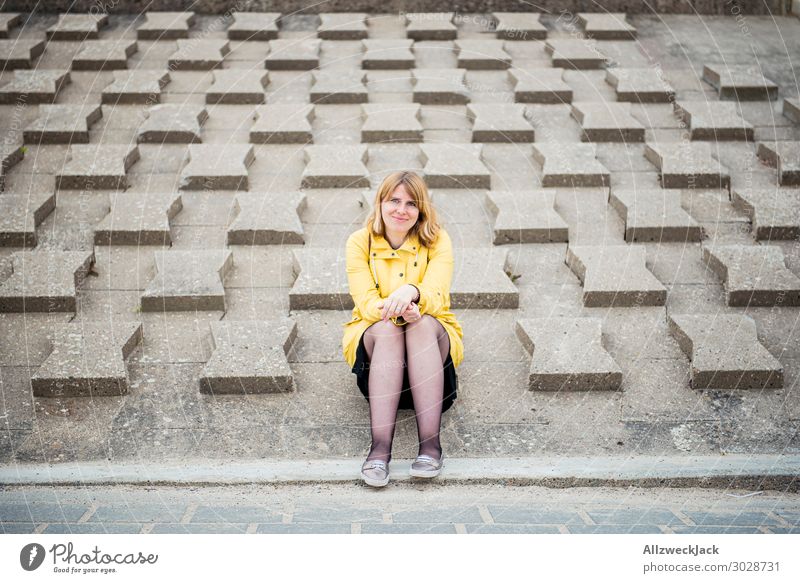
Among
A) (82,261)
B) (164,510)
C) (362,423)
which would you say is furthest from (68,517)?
(82,261)

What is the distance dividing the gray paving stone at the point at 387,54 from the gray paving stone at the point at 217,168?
1.75 m

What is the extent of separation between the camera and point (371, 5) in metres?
8.58

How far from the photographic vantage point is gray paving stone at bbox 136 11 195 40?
25.7 ft

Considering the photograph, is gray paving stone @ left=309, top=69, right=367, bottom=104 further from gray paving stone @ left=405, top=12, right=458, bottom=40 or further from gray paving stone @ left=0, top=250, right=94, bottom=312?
gray paving stone @ left=0, top=250, right=94, bottom=312

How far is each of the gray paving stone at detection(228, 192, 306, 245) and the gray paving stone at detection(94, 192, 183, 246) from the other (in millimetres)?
401

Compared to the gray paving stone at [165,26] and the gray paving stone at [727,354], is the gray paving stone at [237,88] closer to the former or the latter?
the gray paving stone at [165,26]

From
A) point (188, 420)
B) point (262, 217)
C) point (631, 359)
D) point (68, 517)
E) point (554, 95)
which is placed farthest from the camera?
point (554, 95)

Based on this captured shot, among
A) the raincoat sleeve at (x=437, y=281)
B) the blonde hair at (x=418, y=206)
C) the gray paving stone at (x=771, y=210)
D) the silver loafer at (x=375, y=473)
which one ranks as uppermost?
the blonde hair at (x=418, y=206)

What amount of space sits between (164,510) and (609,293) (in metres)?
2.64

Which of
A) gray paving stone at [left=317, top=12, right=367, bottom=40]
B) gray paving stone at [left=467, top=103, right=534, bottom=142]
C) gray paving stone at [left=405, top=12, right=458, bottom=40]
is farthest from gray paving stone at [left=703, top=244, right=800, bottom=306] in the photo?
gray paving stone at [left=317, top=12, right=367, bottom=40]

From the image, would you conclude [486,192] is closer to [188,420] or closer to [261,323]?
[261,323]

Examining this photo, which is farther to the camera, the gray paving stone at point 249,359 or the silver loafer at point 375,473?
the gray paving stone at point 249,359

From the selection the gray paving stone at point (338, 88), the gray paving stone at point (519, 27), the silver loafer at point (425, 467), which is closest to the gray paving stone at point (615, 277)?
the silver loafer at point (425, 467)

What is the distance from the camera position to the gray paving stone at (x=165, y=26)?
7.83 m
